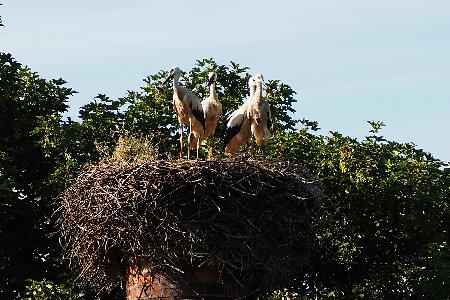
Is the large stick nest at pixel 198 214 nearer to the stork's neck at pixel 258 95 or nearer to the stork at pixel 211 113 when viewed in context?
the stork at pixel 211 113

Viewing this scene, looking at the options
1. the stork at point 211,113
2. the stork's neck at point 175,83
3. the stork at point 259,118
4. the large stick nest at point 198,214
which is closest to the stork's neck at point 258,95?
the stork at point 259,118

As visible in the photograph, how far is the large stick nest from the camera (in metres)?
14.6

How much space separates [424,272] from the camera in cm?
2008

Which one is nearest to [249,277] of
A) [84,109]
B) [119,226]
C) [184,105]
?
[119,226]

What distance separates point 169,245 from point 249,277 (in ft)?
4.18

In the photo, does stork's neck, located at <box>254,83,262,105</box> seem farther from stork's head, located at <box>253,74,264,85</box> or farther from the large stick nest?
the large stick nest

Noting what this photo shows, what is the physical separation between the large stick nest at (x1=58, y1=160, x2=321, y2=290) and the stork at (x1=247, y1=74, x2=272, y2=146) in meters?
2.38

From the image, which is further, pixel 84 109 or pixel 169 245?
pixel 84 109

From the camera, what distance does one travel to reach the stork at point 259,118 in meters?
17.8

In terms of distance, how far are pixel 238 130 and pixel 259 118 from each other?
0.55m

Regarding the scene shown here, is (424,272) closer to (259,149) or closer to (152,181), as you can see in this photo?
(259,149)

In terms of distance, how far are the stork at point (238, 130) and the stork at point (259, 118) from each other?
0.15 meters

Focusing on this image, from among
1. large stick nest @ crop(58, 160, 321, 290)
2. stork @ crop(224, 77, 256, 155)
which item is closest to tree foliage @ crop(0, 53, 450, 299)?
stork @ crop(224, 77, 256, 155)

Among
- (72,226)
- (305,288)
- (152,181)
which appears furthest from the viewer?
(305,288)
